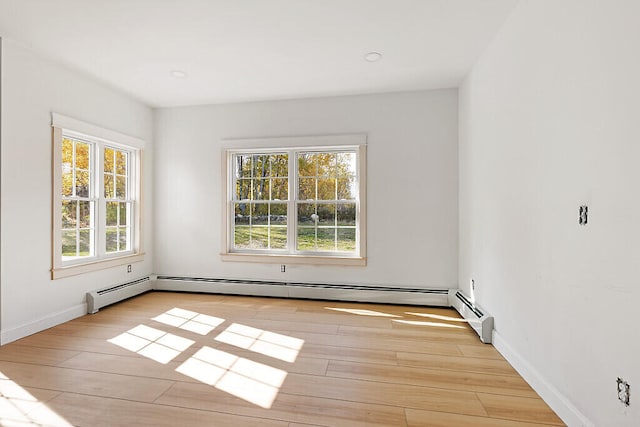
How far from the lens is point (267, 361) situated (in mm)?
2586

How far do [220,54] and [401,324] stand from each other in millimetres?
3276

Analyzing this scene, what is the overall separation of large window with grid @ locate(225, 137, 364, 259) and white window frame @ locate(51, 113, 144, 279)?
4.11 ft

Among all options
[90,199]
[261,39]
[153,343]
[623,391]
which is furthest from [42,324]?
[623,391]

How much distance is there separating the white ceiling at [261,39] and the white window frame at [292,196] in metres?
0.69

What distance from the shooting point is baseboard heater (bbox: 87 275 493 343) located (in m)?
3.91

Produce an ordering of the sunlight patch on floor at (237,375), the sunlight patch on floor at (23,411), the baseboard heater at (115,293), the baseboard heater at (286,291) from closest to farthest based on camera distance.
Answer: the sunlight patch on floor at (23,411)
the sunlight patch on floor at (237,375)
the baseboard heater at (115,293)
the baseboard heater at (286,291)

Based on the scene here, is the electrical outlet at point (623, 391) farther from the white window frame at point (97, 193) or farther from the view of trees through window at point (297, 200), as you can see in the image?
the white window frame at point (97, 193)

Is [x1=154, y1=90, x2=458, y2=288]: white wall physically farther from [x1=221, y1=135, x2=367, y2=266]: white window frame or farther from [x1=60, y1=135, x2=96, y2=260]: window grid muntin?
[x1=60, y1=135, x2=96, y2=260]: window grid muntin

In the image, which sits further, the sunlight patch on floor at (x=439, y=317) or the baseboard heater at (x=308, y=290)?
the baseboard heater at (x=308, y=290)

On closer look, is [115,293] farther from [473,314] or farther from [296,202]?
[473,314]

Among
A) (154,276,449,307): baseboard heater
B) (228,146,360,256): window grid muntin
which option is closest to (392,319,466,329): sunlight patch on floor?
(154,276,449,307): baseboard heater

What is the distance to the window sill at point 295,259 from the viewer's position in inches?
170

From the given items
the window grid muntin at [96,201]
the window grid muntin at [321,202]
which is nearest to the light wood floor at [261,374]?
the window grid muntin at [96,201]

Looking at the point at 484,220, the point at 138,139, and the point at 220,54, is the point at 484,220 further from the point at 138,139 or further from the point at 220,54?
the point at 138,139
